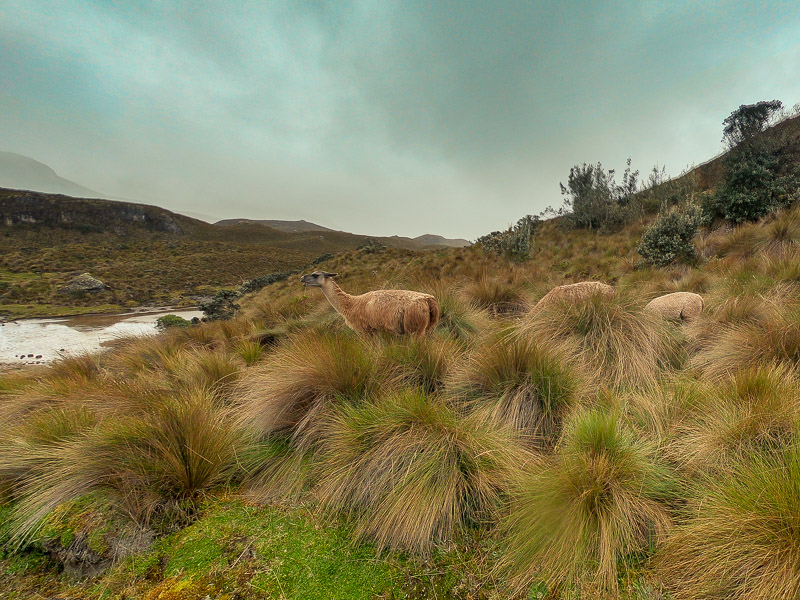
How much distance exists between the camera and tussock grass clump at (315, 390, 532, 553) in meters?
1.59

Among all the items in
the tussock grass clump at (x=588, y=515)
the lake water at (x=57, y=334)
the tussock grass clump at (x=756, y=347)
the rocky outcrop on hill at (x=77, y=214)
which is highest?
the rocky outcrop on hill at (x=77, y=214)

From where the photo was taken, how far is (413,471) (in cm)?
177

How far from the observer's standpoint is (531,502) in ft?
4.97

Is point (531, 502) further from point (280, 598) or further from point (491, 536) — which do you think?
point (280, 598)

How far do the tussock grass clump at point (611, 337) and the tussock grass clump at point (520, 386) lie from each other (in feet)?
1.68

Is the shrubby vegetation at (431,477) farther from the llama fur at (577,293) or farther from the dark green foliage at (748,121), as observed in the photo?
the dark green foliage at (748,121)

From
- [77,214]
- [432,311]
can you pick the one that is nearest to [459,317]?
[432,311]

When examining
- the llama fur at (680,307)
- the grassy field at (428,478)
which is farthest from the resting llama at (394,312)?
the llama fur at (680,307)

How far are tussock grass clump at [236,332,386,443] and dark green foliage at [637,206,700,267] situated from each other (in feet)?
30.8

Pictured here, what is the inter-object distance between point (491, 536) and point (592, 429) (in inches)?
30.7

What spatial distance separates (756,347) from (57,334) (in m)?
21.8

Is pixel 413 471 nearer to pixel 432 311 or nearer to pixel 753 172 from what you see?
pixel 432 311

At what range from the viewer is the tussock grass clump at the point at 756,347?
2555 mm

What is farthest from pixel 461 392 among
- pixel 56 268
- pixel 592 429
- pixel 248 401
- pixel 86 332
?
pixel 56 268
